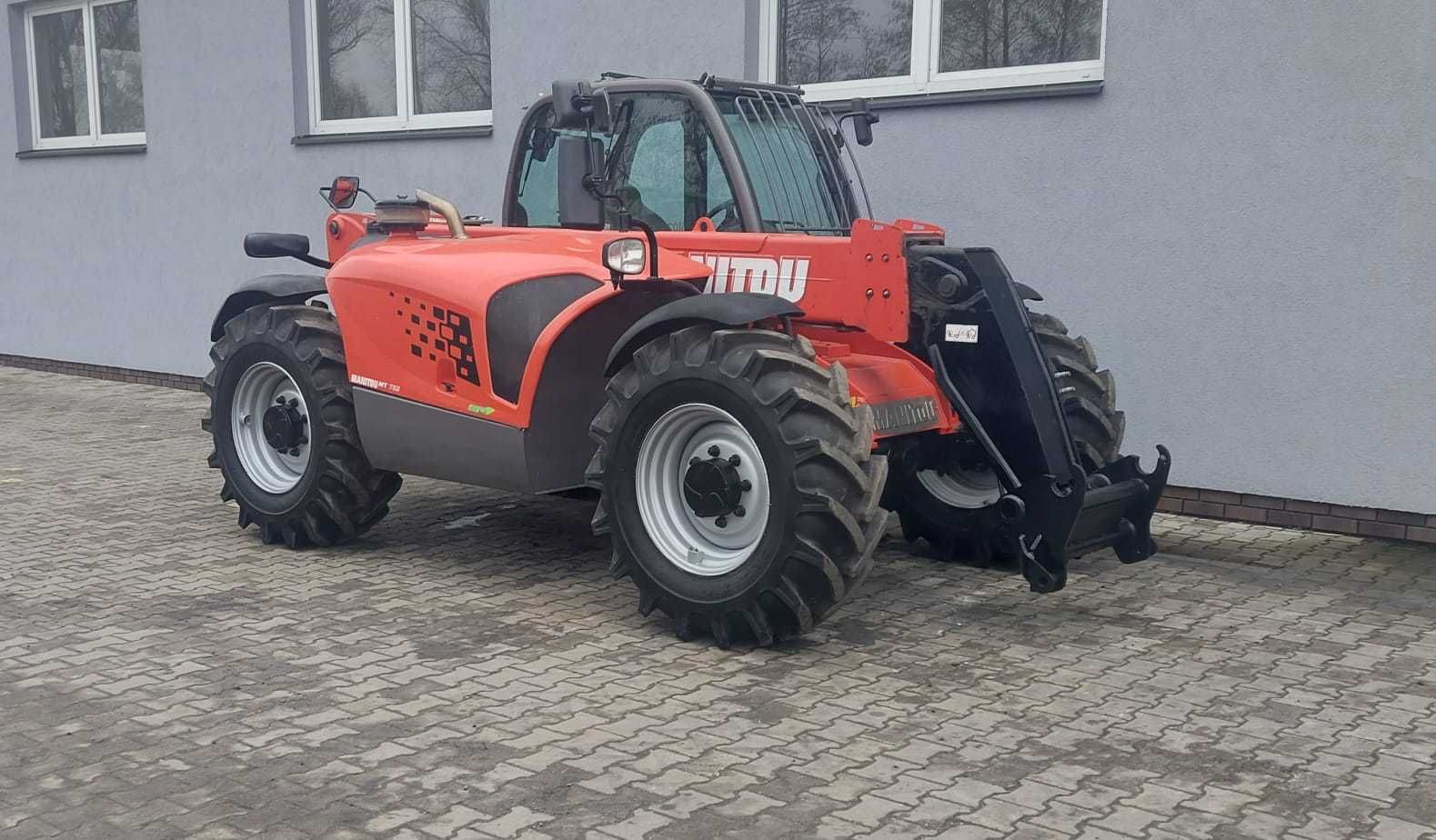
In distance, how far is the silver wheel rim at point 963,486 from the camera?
21.2 ft

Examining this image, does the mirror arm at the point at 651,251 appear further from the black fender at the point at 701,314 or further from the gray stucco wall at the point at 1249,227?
the gray stucco wall at the point at 1249,227

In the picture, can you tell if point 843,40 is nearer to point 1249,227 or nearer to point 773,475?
point 1249,227

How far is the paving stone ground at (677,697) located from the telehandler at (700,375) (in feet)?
1.13

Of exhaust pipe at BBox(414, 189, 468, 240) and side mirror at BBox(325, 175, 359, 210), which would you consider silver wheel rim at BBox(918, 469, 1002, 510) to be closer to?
exhaust pipe at BBox(414, 189, 468, 240)

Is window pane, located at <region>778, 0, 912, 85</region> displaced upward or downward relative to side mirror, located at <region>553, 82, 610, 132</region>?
upward

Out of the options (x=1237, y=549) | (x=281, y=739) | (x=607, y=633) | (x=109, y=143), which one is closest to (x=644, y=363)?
(x=607, y=633)

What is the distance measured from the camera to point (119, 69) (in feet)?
44.3

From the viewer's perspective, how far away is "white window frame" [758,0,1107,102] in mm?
7698

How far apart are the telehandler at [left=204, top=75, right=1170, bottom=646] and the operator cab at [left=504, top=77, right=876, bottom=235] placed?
1 centimetres

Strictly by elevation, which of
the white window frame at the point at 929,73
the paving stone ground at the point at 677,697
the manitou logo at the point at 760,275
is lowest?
the paving stone ground at the point at 677,697

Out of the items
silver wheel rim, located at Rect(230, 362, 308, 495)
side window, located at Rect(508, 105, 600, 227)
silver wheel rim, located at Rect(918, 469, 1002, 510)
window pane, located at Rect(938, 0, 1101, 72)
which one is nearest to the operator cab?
side window, located at Rect(508, 105, 600, 227)

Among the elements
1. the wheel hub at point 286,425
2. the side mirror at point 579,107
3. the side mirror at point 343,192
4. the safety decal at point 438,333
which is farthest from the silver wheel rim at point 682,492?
the side mirror at point 343,192

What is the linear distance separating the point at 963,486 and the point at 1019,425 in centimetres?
117

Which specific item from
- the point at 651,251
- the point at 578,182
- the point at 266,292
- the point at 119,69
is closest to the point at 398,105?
the point at 119,69
